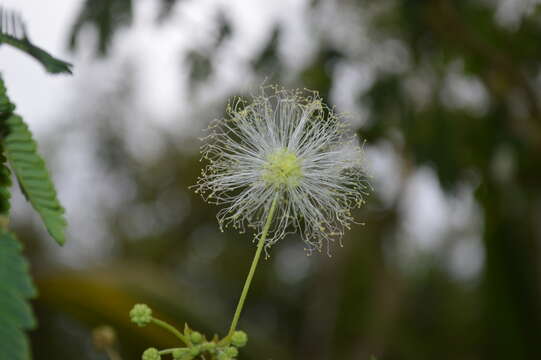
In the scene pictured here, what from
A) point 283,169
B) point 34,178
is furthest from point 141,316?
point 283,169

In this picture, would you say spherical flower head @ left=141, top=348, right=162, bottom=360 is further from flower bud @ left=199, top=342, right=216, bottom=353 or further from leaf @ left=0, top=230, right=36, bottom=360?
leaf @ left=0, top=230, right=36, bottom=360

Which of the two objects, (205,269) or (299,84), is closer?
(299,84)

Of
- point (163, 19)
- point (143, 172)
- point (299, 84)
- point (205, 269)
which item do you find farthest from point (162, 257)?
point (163, 19)

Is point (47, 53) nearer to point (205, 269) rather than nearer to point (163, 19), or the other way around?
point (163, 19)

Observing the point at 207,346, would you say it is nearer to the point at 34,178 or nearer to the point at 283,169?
the point at 34,178

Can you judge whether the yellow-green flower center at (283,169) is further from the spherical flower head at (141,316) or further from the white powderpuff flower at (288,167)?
the spherical flower head at (141,316)
